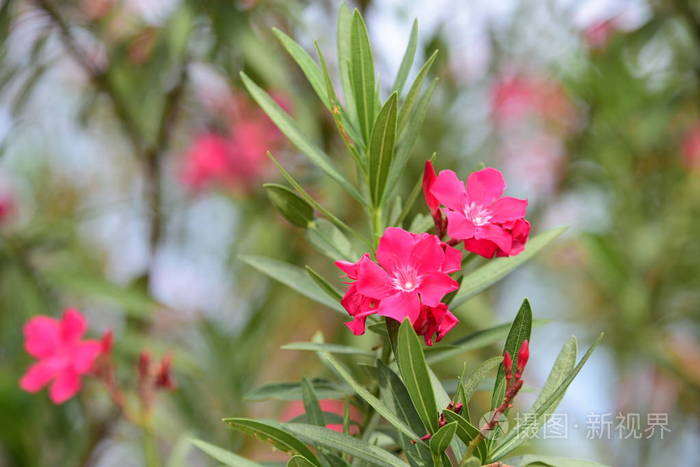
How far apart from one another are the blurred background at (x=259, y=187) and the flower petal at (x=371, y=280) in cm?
35

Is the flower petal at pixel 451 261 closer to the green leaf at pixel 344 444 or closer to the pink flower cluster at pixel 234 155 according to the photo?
the green leaf at pixel 344 444

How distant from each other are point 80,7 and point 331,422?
937mm

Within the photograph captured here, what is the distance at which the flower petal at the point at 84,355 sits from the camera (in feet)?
2.48

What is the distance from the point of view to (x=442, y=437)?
1.42ft

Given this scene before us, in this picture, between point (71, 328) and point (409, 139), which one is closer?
point (409, 139)

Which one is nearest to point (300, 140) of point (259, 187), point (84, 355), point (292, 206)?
point (292, 206)

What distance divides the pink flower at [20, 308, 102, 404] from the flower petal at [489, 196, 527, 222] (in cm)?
45

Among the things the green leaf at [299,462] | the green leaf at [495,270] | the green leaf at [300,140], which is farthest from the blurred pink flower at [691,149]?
the green leaf at [299,462]

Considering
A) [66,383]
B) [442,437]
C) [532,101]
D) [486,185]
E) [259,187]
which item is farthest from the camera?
[532,101]

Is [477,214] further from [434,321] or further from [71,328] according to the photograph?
[71,328]

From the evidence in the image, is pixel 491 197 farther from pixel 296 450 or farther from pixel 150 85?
pixel 150 85

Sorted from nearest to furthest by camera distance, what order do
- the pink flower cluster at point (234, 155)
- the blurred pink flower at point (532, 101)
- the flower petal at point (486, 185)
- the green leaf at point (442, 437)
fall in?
the green leaf at point (442, 437)
the flower petal at point (486, 185)
the pink flower cluster at point (234, 155)
the blurred pink flower at point (532, 101)

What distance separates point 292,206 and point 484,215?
5.7 inches

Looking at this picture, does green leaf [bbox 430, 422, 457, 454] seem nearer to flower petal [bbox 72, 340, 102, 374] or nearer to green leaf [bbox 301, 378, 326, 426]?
green leaf [bbox 301, 378, 326, 426]
